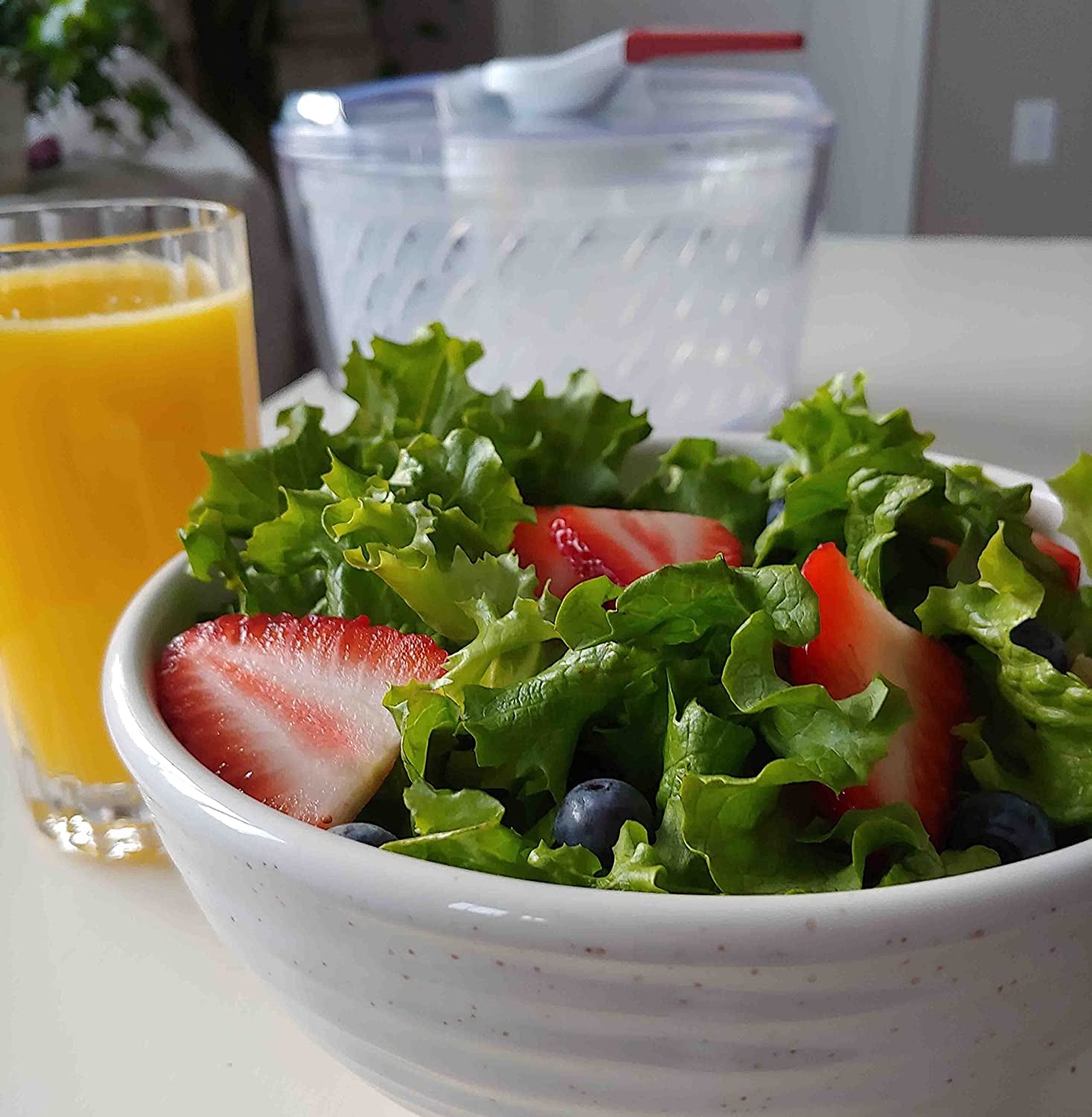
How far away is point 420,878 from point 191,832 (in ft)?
0.28

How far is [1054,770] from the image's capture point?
42 cm

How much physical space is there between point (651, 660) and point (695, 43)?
2.46 feet

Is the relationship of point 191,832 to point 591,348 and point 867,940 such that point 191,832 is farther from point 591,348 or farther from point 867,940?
point 591,348

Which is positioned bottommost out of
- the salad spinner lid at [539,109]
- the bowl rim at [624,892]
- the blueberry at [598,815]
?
the blueberry at [598,815]

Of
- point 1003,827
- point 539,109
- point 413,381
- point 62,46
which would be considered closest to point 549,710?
point 1003,827

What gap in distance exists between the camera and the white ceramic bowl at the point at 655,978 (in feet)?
1.02

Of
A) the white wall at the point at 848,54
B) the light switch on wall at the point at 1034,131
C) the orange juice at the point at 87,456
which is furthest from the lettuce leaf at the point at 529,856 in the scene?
the light switch on wall at the point at 1034,131

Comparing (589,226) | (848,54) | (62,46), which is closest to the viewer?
(589,226)

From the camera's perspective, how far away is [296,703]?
459 mm

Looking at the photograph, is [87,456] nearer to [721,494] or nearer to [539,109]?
[721,494]

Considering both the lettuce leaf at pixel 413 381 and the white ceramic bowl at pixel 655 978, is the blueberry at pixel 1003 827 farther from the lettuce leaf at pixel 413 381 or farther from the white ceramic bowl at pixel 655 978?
the lettuce leaf at pixel 413 381

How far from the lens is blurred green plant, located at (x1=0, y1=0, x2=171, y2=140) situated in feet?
5.85

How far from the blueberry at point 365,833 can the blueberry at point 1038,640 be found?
0.22m

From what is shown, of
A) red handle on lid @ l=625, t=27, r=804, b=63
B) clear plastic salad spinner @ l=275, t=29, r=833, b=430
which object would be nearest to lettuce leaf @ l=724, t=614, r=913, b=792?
clear plastic salad spinner @ l=275, t=29, r=833, b=430
